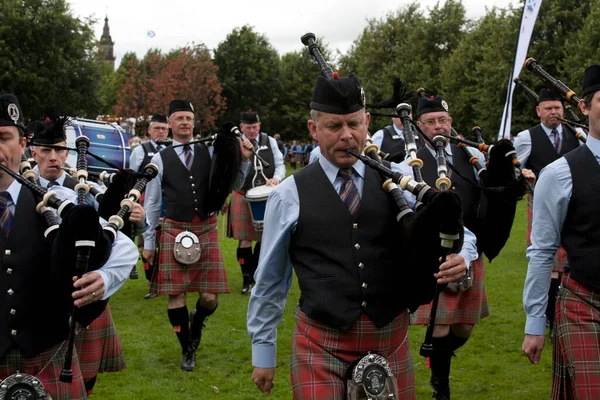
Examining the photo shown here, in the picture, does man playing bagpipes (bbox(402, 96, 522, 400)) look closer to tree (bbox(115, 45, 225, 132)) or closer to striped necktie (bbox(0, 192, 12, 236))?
striped necktie (bbox(0, 192, 12, 236))

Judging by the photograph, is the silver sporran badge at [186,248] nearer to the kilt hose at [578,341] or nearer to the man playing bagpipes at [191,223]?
the man playing bagpipes at [191,223]

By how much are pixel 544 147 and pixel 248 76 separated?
43.4 m

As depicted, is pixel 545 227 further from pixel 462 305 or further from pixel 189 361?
pixel 189 361

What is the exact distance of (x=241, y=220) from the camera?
29.4 feet

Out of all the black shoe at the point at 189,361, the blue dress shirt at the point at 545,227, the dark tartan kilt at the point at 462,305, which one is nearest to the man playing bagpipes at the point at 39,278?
the blue dress shirt at the point at 545,227

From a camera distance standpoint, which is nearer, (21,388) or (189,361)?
(21,388)

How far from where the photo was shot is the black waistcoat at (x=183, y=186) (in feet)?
19.8

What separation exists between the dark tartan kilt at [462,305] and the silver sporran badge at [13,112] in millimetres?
2978

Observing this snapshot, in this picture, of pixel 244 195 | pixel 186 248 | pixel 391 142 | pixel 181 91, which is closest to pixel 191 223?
pixel 186 248

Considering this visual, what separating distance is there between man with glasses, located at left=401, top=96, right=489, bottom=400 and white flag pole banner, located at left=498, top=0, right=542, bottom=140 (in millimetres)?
1414

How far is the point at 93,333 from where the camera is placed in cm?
432

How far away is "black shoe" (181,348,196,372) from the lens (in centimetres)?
582

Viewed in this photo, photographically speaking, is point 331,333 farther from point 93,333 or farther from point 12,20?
point 12,20

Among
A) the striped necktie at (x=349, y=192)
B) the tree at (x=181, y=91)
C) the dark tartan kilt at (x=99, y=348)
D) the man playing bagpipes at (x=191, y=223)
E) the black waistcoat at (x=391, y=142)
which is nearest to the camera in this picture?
the striped necktie at (x=349, y=192)
